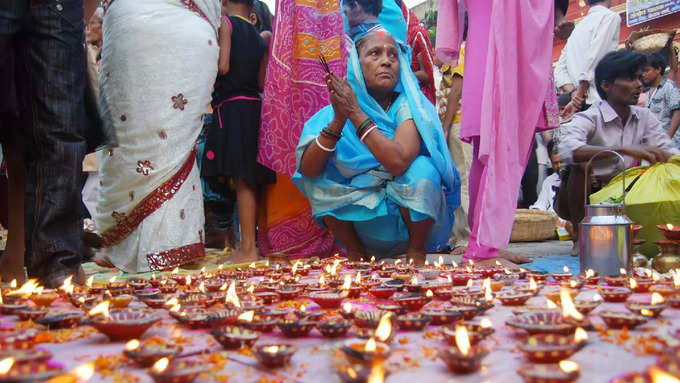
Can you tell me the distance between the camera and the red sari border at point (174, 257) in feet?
11.1

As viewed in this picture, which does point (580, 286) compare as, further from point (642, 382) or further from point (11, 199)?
point (11, 199)

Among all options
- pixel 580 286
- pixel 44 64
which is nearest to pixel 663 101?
pixel 580 286

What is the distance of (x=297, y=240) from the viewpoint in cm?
419

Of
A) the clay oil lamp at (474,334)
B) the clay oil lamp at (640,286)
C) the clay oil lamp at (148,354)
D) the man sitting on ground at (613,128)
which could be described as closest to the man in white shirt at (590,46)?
the man sitting on ground at (613,128)

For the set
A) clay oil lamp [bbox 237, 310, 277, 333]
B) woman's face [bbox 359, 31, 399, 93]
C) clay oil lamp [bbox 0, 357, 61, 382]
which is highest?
woman's face [bbox 359, 31, 399, 93]

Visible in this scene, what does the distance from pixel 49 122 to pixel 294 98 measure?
1.98m

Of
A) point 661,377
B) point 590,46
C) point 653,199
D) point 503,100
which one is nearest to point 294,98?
point 503,100

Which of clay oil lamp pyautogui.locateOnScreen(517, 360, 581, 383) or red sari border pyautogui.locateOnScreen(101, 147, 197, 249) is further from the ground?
red sari border pyautogui.locateOnScreen(101, 147, 197, 249)

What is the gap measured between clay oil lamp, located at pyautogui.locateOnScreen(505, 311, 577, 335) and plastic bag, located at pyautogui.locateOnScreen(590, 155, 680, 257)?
2.43m

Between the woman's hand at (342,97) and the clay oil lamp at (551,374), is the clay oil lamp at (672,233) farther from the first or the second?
the clay oil lamp at (551,374)

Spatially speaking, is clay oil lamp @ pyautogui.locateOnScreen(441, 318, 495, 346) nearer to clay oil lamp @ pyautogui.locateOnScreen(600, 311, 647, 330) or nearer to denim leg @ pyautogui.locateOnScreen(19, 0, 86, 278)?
clay oil lamp @ pyautogui.locateOnScreen(600, 311, 647, 330)

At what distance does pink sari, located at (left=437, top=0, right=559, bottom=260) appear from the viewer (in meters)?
3.08

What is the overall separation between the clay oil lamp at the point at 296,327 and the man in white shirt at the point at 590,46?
5.57 metres

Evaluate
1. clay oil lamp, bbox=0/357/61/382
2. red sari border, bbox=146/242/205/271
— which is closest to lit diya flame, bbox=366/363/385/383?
clay oil lamp, bbox=0/357/61/382
